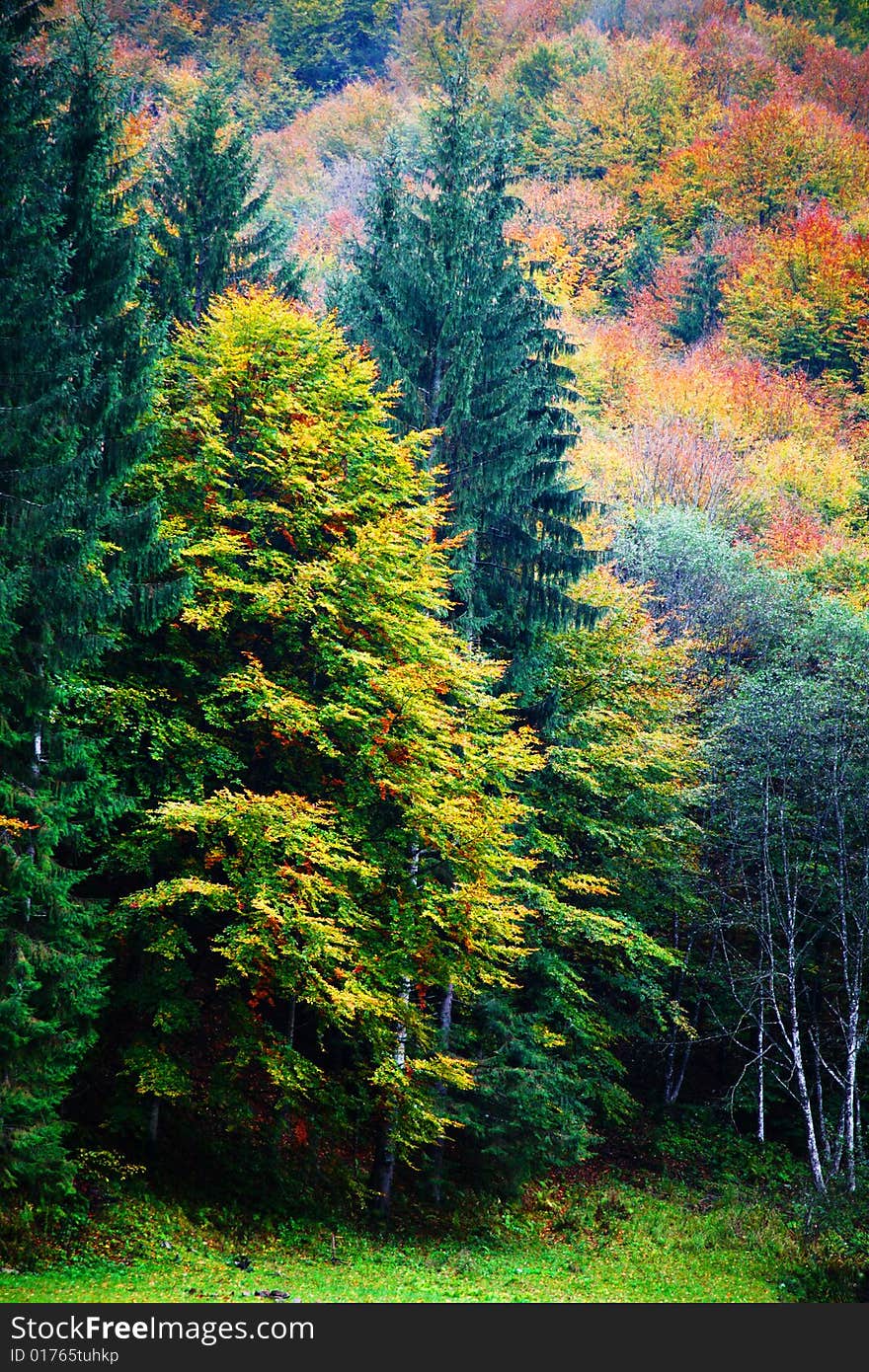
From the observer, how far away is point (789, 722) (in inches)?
755

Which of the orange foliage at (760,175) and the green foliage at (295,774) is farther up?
the orange foliage at (760,175)

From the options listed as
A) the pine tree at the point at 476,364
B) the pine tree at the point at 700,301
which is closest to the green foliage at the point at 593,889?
the pine tree at the point at 476,364

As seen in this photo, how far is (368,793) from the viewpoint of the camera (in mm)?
14086

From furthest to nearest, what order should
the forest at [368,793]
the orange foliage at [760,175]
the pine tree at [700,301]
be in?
the orange foliage at [760,175]
the pine tree at [700,301]
the forest at [368,793]

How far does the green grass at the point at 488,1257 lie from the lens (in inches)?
402

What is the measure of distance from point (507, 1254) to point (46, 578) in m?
11.1

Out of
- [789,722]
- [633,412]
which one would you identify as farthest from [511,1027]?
[633,412]

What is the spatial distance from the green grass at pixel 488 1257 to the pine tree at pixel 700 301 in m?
39.9

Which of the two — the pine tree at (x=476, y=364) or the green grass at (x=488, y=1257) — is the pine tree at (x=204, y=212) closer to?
the pine tree at (x=476, y=364)

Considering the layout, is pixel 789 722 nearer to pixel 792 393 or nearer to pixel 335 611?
pixel 335 611

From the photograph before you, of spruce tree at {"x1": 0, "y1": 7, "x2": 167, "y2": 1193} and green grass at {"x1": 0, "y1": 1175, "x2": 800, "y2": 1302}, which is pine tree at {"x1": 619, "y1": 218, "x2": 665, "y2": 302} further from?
green grass at {"x1": 0, "y1": 1175, "x2": 800, "y2": 1302}

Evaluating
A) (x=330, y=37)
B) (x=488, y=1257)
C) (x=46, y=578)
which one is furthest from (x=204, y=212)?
(x=330, y=37)

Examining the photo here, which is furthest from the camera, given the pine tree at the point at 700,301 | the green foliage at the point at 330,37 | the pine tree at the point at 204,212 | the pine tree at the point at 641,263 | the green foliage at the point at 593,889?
the green foliage at the point at 330,37

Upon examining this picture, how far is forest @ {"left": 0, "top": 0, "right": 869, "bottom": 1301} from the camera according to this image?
11.3 m
